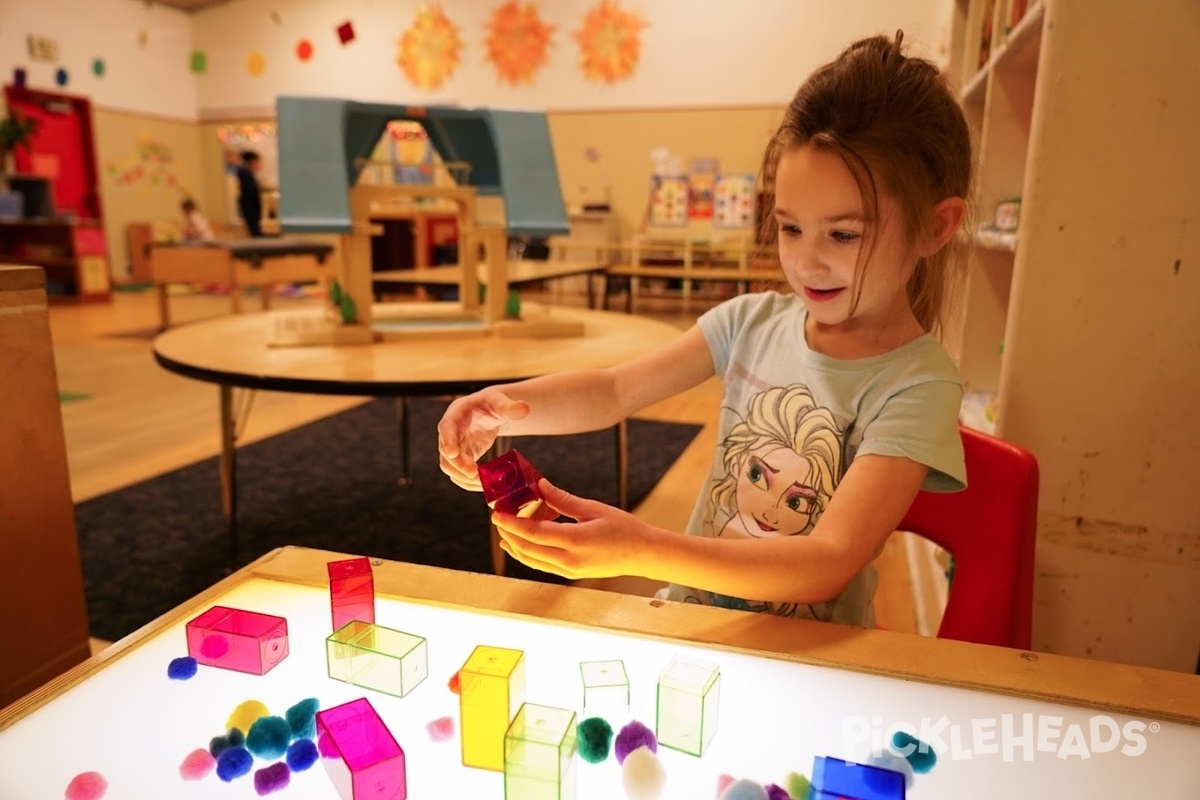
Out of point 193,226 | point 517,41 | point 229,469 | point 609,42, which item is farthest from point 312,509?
point 193,226

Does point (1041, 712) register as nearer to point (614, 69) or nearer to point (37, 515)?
point (37, 515)

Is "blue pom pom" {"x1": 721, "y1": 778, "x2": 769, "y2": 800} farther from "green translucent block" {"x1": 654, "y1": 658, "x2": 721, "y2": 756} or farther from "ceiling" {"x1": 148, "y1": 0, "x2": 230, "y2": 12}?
"ceiling" {"x1": 148, "y1": 0, "x2": 230, "y2": 12}

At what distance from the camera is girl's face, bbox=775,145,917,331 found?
0.78 m

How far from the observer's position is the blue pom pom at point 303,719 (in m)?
0.54

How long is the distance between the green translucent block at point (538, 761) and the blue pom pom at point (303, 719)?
148mm

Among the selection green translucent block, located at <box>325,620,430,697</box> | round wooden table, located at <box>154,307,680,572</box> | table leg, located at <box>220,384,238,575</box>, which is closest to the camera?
green translucent block, located at <box>325,620,430,697</box>

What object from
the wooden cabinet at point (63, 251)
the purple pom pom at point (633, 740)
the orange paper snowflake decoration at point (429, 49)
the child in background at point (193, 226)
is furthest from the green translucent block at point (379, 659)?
the child in background at point (193, 226)

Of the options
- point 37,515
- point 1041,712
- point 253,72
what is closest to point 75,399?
point 37,515

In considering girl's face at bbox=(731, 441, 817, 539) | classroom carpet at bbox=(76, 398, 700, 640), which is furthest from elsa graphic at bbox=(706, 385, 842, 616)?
classroom carpet at bbox=(76, 398, 700, 640)

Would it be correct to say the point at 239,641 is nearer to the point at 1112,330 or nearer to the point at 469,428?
the point at 469,428

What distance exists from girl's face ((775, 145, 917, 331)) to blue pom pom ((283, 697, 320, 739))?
574mm

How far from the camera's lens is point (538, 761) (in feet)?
1.55

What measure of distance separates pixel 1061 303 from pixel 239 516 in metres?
2.19

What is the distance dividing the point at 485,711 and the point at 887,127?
0.64 meters
